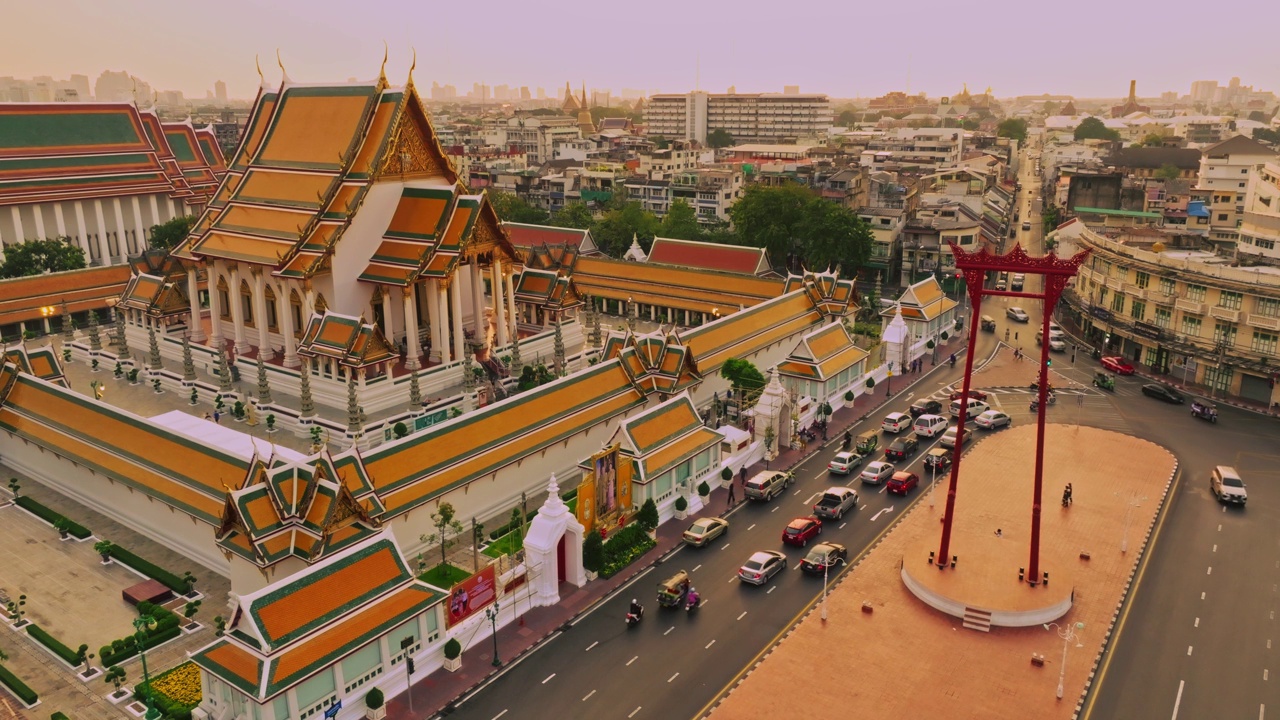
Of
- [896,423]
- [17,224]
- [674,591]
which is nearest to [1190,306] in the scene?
[896,423]

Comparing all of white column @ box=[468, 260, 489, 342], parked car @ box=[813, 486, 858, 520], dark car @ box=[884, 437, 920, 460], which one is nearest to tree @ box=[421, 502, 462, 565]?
parked car @ box=[813, 486, 858, 520]

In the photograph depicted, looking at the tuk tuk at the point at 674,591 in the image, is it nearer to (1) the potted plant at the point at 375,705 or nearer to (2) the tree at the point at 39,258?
(1) the potted plant at the point at 375,705

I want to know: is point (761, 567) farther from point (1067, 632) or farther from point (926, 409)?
point (926, 409)

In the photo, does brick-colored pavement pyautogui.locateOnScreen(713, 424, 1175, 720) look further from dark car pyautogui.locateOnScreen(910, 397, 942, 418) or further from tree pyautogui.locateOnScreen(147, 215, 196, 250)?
tree pyautogui.locateOnScreen(147, 215, 196, 250)

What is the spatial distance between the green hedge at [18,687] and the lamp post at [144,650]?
3.06 meters

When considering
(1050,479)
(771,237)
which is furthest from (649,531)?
(771,237)

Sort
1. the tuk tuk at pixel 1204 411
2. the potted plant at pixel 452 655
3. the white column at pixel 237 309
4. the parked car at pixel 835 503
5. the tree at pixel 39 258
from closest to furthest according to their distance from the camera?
the potted plant at pixel 452 655 < the parked car at pixel 835 503 < the tuk tuk at pixel 1204 411 < the white column at pixel 237 309 < the tree at pixel 39 258

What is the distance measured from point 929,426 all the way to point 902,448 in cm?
380

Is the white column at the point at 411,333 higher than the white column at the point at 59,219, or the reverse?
the white column at the point at 59,219

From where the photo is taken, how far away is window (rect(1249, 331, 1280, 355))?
56.8 metres

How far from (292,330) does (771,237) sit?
49575mm

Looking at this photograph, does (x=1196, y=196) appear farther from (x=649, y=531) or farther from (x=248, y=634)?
(x=248, y=634)

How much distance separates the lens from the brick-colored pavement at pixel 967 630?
2886cm

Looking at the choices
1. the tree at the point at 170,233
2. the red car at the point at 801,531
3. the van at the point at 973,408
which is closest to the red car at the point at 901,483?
the red car at the point at 801,531
